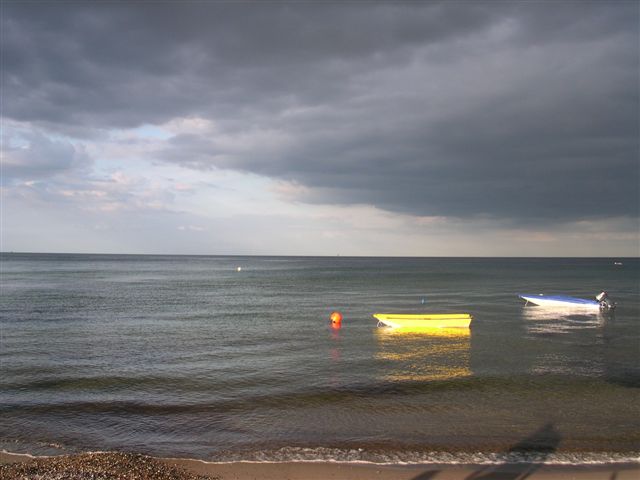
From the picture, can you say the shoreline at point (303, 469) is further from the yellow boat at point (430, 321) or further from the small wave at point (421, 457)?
the yellow boat at point (430, 321)

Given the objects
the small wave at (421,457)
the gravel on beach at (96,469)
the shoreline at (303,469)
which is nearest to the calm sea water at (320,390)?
the small wave at (421,457)

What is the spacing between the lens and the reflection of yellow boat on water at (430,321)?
3703 cm

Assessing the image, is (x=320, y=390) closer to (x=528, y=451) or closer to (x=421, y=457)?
(x=421, y=457)

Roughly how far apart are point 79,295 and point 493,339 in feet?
180

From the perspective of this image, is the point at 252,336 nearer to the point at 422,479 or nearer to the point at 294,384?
the point at 294,384

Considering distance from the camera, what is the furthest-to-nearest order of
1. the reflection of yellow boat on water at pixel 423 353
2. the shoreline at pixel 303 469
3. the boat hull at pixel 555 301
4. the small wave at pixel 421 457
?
the boat hull at pixel 555 301 → the reflection of yellow boat on water at pixel 423 353 → the small wave at pixel 421 457 → the shoreline at pixel 303 469

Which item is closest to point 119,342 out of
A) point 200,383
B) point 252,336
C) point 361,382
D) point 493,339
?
point 252,336

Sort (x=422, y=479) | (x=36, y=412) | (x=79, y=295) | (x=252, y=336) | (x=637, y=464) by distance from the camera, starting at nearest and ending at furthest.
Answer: (x=422, y=479)
(x=637, y=464)
(x=36, y=412)
(x=252, y=336)
(x=79, y=295)

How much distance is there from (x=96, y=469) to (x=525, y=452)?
37.7 ft

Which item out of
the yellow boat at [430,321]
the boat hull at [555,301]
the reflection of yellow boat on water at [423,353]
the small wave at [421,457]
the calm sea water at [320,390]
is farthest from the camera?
the boat hull at [555,301]

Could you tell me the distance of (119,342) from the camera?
3278 centimetres

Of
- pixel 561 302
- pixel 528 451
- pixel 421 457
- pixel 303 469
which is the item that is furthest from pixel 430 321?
pixel 303 469

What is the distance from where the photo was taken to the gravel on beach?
1134 cm

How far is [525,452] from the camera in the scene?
45.6 ft
